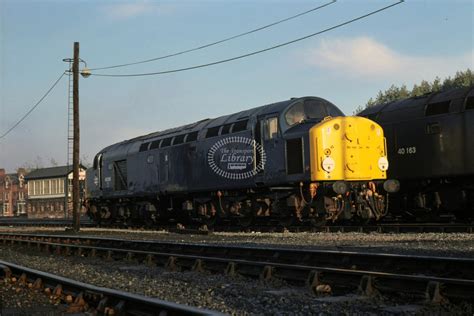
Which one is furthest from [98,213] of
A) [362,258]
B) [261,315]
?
[261,315]

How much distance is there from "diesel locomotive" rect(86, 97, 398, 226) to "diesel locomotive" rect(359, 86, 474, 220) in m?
1.24

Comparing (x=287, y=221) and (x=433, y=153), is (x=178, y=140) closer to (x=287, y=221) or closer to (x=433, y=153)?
(x=287, y=221)

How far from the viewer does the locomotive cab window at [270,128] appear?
17266 millimetres

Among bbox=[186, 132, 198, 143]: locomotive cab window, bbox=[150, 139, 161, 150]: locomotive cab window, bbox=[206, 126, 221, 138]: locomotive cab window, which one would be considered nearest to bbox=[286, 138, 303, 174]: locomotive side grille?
bbox=[206, 126, 221, 138]: locomotive cab window

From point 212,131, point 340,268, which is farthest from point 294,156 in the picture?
point 340,268

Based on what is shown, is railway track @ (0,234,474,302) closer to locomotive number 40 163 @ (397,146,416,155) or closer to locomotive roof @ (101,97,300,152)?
locomotive roof @ (101,97,300,152)

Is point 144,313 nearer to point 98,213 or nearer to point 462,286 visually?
point 462,286

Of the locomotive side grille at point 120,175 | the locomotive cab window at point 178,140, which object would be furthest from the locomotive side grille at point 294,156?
the locomotive side grille at point 120,175

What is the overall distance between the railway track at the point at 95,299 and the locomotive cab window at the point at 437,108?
13.1 m

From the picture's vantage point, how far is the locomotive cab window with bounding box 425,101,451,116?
1727cm

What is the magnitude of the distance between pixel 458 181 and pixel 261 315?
12651 mm

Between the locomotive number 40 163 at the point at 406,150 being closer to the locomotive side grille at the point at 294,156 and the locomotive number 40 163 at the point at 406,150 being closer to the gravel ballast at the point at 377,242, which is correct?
the locomotive side grille at the point at 294,156

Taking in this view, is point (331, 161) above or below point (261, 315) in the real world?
above

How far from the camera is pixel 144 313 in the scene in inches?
220
